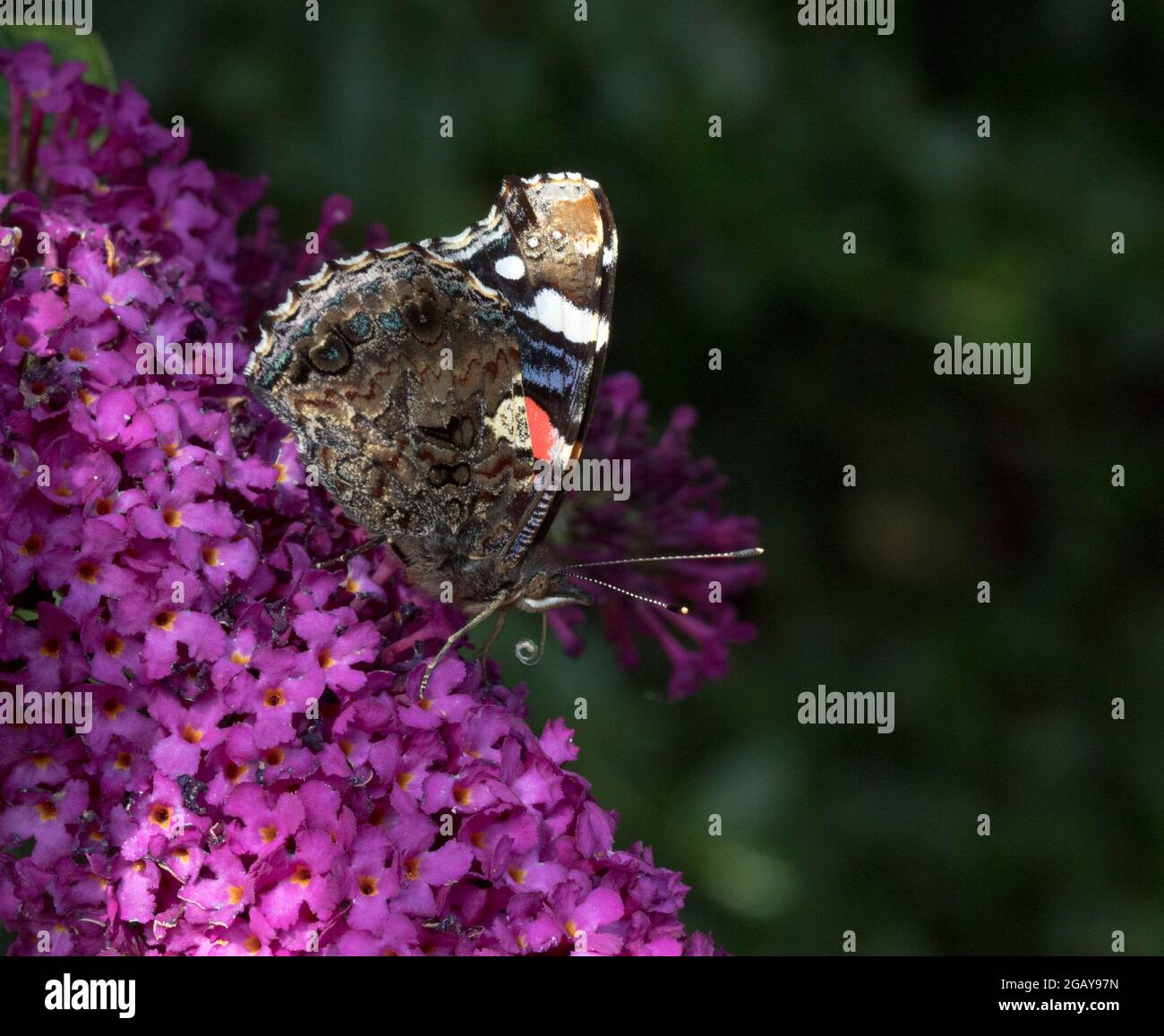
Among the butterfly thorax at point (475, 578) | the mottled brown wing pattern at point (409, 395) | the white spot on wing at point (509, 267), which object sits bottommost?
the butterfly thorax at point (475, 578)

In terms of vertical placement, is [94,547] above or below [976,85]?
below

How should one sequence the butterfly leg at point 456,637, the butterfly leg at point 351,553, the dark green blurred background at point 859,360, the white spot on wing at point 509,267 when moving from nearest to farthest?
the butterfly leg at point 456,637, the butterfly leg at point 351,553, the white spot on wing at point 509,267, the dark green blurred background at point 859,360

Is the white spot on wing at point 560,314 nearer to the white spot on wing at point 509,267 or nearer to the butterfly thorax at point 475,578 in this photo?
the white spot on wing at point 509,267

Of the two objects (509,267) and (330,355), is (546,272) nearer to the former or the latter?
(509,267)

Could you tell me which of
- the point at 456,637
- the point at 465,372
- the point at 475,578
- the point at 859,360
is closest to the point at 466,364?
the point at 465,372

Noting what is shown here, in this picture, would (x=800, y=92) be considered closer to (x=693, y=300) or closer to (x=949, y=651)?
(x=693, y=300)

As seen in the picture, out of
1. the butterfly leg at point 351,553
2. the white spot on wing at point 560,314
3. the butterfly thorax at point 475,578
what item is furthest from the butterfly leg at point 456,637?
the white spot on wing at point 560,314

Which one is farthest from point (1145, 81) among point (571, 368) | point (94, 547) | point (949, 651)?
point (94, 547)
